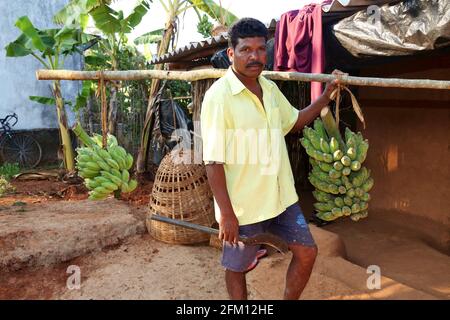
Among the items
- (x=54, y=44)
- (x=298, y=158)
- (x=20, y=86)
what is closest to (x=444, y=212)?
(x=298, y=158)

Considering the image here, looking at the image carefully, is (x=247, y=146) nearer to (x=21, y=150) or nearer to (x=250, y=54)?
(x=250, y=54)

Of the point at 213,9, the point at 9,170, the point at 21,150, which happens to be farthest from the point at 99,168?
the point at 21,150

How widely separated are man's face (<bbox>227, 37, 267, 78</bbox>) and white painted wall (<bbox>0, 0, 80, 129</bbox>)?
10101 mm

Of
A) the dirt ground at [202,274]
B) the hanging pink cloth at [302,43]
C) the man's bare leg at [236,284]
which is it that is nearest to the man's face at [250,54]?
the man's bare leg at [236,284]

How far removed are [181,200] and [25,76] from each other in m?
8.98

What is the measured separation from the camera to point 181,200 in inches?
169

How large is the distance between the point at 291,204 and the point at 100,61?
798cm

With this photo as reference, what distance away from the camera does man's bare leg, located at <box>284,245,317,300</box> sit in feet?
7.72

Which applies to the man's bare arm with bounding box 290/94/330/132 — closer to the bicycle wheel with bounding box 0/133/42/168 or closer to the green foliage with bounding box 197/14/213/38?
the green foliage with bounding box 197/14/213/38

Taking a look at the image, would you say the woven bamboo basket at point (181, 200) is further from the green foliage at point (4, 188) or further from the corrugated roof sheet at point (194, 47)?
the green foliage at point (4, 188)

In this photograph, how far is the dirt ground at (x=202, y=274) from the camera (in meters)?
3.17

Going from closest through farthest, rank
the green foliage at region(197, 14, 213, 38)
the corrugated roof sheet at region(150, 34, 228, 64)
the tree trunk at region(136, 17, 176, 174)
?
the corrugated roof sheet at region(150, 34, 228, 64)
the tree trunk at region(136, 17, 176, 174)
the green foliage at region(197, 14, 213, 38)

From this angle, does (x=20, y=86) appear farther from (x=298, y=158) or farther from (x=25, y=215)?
(x=298, y=158)

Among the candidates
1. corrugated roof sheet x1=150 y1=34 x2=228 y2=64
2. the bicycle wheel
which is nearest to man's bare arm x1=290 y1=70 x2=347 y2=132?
corrugated roof sheet x1=150 y1=34 x2=228 y2=64
